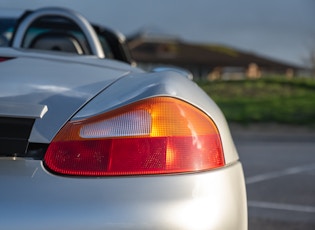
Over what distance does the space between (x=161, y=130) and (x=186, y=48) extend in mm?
44945

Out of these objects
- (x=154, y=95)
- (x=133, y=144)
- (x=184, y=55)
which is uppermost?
(x=154, y=95)

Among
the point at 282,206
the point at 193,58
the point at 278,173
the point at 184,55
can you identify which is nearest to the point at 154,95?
the point at 282,206

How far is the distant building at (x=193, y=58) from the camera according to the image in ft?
141

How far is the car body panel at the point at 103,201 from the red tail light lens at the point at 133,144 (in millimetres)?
46

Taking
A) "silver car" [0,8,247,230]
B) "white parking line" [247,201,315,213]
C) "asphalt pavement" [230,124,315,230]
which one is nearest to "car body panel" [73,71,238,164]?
"silver car" [0,8,247,230]

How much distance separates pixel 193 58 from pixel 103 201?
42.0 m

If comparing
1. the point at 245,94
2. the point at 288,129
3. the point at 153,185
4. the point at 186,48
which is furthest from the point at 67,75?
the point at 186,48

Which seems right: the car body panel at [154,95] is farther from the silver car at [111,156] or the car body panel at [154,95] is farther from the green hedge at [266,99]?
the green hedge at [266,99]

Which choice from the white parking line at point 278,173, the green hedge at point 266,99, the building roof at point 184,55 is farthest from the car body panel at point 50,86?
the building roof at point 184,55

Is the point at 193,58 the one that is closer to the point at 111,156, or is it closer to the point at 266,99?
the point at 266,99

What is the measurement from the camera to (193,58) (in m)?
43.2

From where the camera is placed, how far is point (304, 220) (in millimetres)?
5059

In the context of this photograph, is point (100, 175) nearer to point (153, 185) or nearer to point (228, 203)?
point (153, 185)

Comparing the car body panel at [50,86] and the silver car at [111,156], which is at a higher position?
the car body panel at [50,86]
